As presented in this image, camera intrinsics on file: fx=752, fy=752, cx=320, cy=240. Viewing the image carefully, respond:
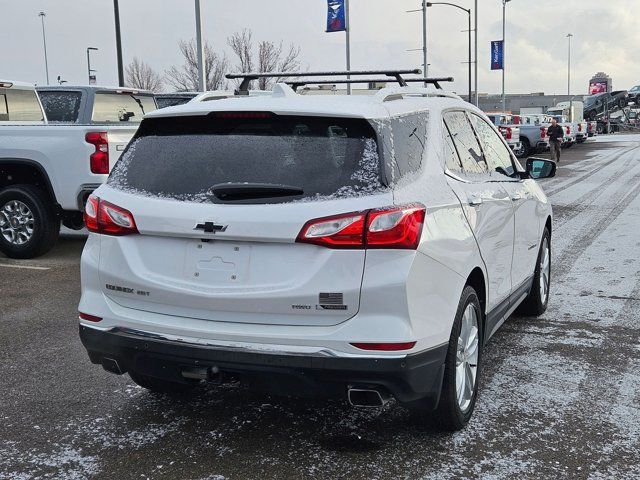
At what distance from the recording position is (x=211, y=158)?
3510mm

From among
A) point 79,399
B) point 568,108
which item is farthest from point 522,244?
point 568,108

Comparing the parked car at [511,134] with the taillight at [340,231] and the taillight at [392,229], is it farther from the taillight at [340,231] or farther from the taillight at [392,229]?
the taillight at [340,231]

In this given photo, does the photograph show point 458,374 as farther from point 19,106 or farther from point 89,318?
point 19,106

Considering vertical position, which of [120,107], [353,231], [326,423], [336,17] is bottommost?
[326,423]

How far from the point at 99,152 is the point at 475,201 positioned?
17.0 ft

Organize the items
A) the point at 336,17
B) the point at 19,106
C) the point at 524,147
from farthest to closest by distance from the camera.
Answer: the point at 524,147, the point at 336,17, the point at 19,106

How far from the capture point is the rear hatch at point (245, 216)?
125 inches

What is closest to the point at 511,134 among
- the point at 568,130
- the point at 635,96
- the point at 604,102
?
the point at 568,130

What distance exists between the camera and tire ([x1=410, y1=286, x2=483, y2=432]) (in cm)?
359

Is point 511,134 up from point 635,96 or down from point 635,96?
down

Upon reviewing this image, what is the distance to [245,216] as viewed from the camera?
3242mm

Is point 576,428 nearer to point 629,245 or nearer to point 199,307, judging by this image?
point 199,307

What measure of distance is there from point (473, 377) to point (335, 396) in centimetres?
107

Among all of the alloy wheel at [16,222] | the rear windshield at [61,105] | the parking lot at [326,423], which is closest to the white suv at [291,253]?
the parking lot at [326,423]
